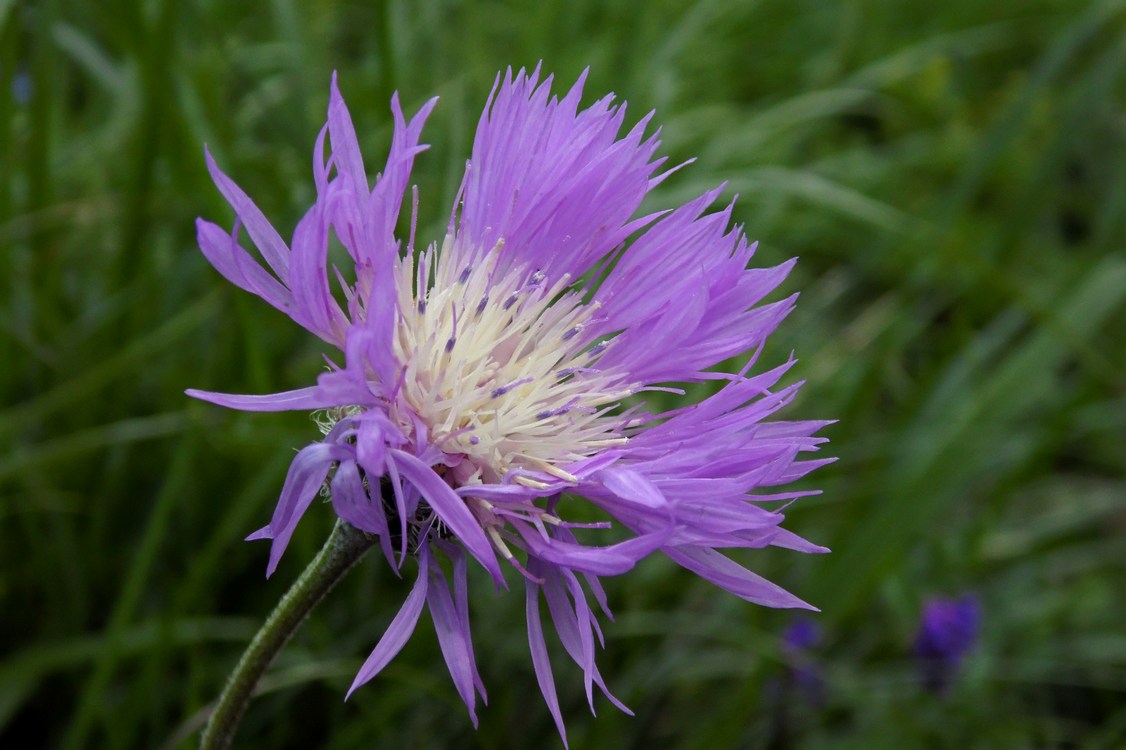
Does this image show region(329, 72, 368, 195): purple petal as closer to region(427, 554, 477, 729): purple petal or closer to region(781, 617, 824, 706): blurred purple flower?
region(427, 554, 477, 729): purple petal

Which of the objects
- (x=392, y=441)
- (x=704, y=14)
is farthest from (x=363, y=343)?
(x=704, y=14)

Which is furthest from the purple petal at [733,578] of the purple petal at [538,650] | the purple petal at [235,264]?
the purple petal at [235,264]

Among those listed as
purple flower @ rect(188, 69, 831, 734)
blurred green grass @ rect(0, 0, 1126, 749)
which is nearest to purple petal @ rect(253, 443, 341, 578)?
purple flower @ rect(188, 69, 831, 734)

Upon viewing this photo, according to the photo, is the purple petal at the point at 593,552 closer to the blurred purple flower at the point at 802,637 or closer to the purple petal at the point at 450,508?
the purple petal at the point at 450,508

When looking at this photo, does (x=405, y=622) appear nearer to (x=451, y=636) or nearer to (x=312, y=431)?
(x=451, y=636)

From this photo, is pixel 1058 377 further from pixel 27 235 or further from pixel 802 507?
pixel 27 235

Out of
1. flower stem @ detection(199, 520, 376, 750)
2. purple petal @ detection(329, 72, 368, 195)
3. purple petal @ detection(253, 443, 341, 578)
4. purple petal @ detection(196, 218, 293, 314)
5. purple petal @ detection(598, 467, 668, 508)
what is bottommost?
flower stem @ detection(199, 520, 376, 750)

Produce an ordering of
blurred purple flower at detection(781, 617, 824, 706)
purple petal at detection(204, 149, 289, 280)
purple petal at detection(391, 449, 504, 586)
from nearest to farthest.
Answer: purple petal at detection(391, 449, 504, 586) → purple petal at detection(204, 149, 289, 280) → blurred purple flower at detection(781, 617, 824, 706)
